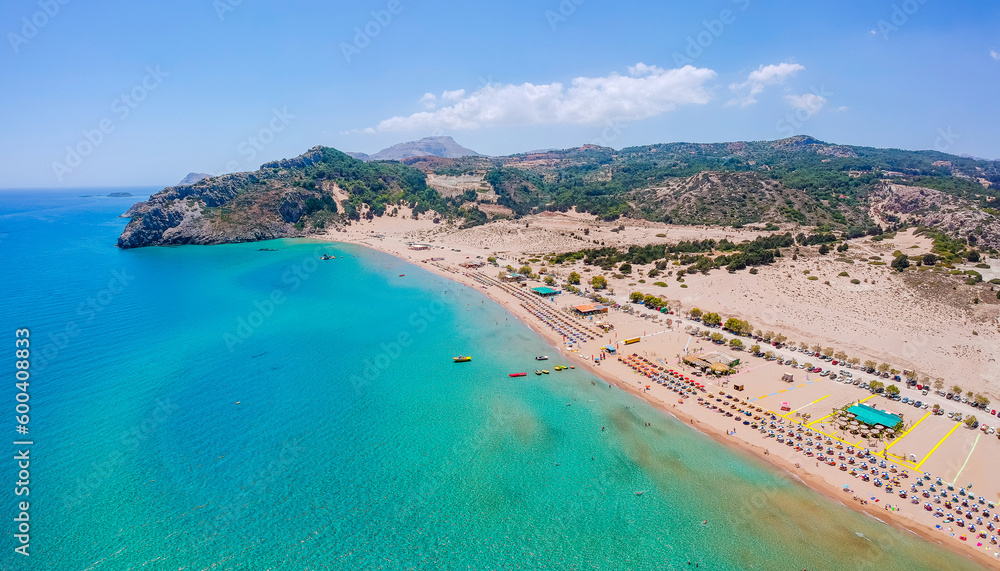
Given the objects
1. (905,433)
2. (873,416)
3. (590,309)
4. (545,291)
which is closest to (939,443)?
(905,433)

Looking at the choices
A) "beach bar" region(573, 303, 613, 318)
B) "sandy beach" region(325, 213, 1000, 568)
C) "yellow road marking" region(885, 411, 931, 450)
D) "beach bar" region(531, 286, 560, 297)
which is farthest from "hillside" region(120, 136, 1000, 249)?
"yellow road marking" region(885, 411, 931, 450)

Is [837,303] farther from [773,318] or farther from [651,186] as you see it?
[651,186]

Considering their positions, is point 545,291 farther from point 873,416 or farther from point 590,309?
point 873,416

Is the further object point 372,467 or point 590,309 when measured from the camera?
point 590,309

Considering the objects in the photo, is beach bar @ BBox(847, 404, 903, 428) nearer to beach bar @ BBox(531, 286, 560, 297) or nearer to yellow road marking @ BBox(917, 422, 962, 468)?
yellow road marking @ BBox(917, 422, 962, 468)

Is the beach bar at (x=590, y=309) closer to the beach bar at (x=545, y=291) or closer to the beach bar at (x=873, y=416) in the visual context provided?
the beach bar at (x=545, y=291)
